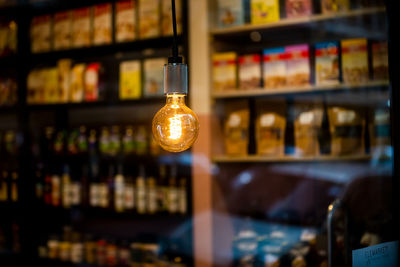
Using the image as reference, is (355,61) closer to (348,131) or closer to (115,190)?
(348,131)

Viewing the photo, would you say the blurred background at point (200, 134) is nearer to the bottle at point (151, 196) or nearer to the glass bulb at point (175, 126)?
the bottle at point (151, 196)

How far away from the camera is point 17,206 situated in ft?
11.2

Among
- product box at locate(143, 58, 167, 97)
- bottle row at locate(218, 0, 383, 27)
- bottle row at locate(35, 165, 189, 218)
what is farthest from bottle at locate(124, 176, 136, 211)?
bottle row at locate(218, 0, 383, 27)

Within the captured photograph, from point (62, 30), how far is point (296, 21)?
177cm

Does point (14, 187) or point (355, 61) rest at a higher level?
point (355, 61)

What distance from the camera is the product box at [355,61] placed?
2461 millimetres

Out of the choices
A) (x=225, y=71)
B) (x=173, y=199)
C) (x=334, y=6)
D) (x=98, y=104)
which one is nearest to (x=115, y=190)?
(x=173, y=199)

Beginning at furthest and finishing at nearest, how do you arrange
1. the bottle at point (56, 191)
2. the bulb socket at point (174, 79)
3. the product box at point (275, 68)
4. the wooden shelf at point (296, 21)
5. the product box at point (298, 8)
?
the bottle at point (56, 191), the product box at point (275, 68), the product box at point (298, 8), the wooden shelf at point (296, 21), the bulb socket at point (174, 79)

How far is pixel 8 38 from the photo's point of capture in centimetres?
354

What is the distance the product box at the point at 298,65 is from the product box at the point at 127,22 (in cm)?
108

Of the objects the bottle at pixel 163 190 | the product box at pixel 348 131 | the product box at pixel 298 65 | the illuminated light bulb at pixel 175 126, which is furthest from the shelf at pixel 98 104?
the illuminated light bulb at pixel 175 126

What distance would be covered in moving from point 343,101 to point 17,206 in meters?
2.48

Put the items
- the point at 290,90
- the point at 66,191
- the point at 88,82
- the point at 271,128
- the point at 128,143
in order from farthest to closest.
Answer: the point at 66,191 → the point at 88,82 → the point at 128,143 → the point at 271,128 → the point at 290,90

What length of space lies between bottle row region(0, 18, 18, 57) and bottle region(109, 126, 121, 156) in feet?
3.54
